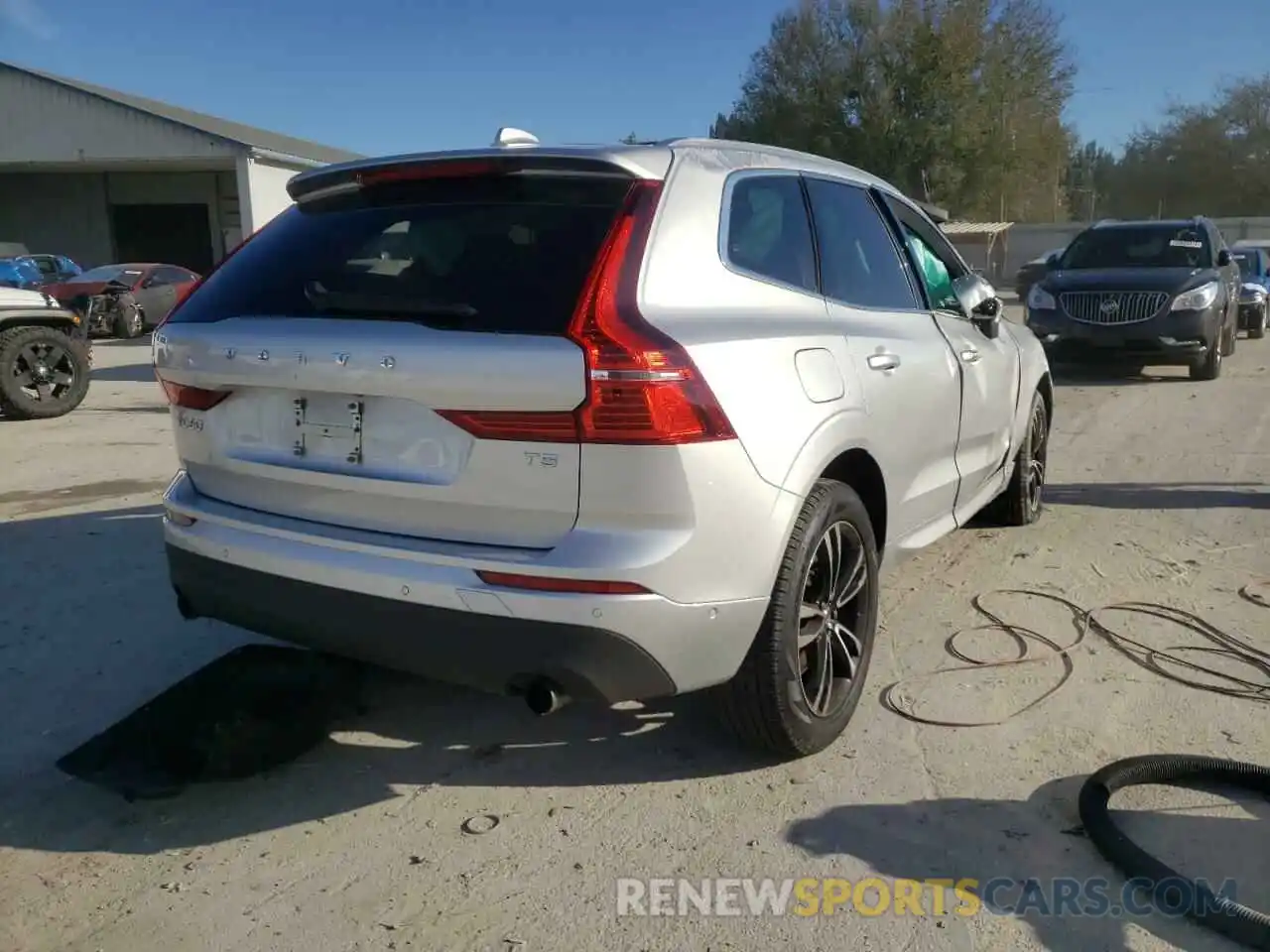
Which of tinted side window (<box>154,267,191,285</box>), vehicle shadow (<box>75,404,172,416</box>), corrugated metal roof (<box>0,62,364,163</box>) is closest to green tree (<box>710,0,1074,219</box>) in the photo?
corrugated metal roof (<box>0,62,364,163</box>)

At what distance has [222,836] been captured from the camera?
9.66 ft

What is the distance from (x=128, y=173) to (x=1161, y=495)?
33.7m

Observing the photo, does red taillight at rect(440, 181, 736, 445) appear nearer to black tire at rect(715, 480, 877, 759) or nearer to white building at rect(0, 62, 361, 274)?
black tire at rect(715, 480, 877, 759)

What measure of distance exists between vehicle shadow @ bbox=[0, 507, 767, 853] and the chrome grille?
9865mm

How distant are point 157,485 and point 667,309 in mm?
5243

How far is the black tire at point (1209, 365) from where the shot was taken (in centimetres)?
1193

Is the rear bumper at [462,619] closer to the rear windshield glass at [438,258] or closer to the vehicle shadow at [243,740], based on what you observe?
the vehicle shadow at [243,740]

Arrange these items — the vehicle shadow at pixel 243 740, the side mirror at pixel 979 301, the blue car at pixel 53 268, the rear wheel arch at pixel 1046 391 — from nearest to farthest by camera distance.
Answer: the vehicle shadow at pixel 243 740
the side mirror at pixel 979 301
the rear wheel arch at pixel 1046 391
the blue car at pixel 53 268

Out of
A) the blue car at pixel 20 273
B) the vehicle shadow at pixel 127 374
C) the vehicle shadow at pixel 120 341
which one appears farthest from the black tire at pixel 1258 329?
the blue car at pixel 20 273

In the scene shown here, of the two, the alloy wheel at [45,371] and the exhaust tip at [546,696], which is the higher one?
the alloy wheel at [45,371]

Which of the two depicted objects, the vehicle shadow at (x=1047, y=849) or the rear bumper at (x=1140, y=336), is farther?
the rear bumper at (x=1140, y=336)

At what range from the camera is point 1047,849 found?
2.85m

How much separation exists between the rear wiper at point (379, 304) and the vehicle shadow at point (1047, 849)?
1.66 m

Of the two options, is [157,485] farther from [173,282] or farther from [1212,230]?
[173,282]
